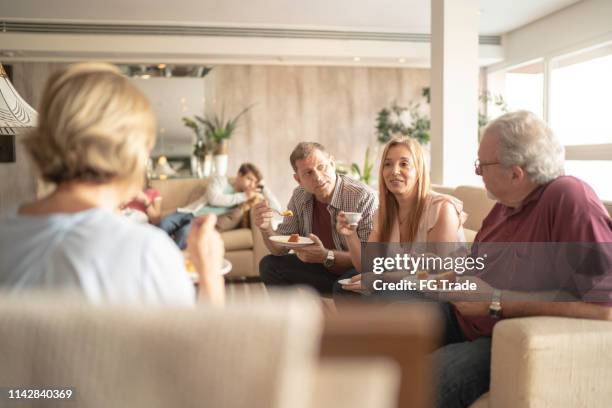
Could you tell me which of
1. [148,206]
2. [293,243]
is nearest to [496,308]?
[293,243]

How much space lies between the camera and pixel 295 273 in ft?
10.2

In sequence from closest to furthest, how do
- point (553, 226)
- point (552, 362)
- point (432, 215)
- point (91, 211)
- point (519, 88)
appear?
point (91, 211)
point (552, 362)
point (553, 226)
point (432, 215)
point (519, 88)

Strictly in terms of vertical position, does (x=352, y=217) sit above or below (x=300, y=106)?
below

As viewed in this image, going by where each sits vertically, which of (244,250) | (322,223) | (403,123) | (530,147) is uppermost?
(403,123)

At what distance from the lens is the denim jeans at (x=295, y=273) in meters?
3.00

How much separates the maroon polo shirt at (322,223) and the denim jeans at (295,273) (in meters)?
0.13

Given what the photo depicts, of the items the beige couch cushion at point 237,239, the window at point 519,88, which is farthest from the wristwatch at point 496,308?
the window at point 519,88

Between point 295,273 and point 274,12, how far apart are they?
14.3ft

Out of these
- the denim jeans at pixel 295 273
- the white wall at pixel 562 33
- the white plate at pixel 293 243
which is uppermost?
the white wall at pixel 562 33

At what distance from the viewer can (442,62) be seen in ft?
15.4

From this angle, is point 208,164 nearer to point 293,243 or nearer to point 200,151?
point 200,151

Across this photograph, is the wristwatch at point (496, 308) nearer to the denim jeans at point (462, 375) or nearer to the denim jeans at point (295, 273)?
the denim jeans at point (462, 375)

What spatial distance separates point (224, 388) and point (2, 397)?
0.73ft

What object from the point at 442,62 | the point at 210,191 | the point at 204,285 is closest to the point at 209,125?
the point at 210,191
